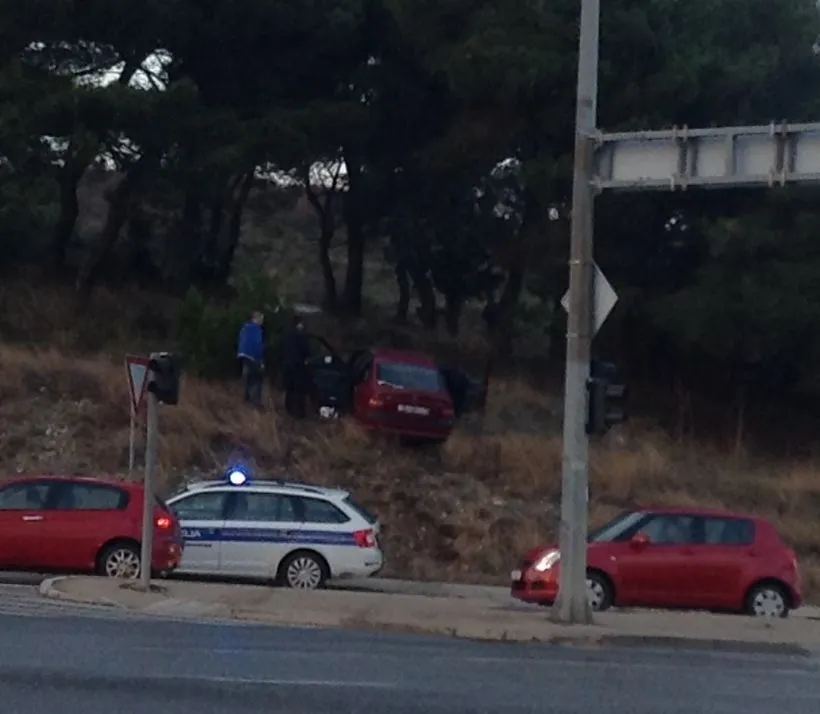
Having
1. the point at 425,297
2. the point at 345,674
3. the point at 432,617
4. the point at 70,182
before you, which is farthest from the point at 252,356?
the point at 425,297

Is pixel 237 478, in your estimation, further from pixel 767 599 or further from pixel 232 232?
pixel 232 232

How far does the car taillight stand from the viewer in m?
26.6

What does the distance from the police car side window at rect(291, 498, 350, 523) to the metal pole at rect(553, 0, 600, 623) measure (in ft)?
20.2

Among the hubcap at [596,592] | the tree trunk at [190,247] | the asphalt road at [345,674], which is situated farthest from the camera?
the tree trunk at [190,247]

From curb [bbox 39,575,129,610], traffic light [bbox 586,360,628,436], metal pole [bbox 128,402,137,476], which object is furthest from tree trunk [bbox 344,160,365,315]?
traffic light [bbox 586,360,628,436]

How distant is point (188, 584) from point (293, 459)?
30.9 feet

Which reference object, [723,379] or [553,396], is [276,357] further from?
[723,379]

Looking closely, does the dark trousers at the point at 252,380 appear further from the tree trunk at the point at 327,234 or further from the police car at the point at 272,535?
the tree trunk at the point at 327,234

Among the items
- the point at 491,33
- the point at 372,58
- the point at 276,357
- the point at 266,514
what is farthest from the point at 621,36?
the point at 266,514

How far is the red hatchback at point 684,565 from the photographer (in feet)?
81.0

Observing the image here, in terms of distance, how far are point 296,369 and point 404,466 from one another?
2891 millimetres

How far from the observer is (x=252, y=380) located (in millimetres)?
35062

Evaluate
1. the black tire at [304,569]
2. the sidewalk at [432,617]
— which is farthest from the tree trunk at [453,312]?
the sidewalk at [432,617]

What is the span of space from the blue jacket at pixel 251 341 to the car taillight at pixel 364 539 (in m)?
8.28
